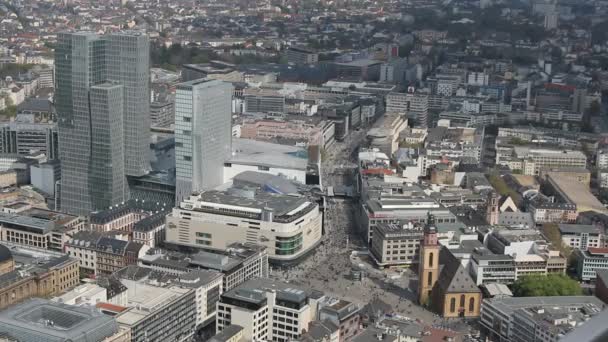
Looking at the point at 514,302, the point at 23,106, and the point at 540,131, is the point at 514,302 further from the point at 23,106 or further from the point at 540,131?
the point at 23,106

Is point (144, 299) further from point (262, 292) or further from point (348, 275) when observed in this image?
point (348, 275)

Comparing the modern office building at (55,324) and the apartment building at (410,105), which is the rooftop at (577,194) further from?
the modern office building at (55,324)

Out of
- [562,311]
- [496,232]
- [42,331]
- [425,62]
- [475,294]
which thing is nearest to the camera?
[42,331]

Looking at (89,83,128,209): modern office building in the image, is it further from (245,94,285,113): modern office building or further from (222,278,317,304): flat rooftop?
(245,94,285,113): modern office building

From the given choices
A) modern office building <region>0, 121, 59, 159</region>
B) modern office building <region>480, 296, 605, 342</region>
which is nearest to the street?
modern office building <region>480, 296, 605, 342</region>

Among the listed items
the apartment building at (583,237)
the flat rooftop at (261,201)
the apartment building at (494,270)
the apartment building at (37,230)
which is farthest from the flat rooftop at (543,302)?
the apartment building at (37,230)

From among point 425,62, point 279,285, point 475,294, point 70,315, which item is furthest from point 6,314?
point 425,62
